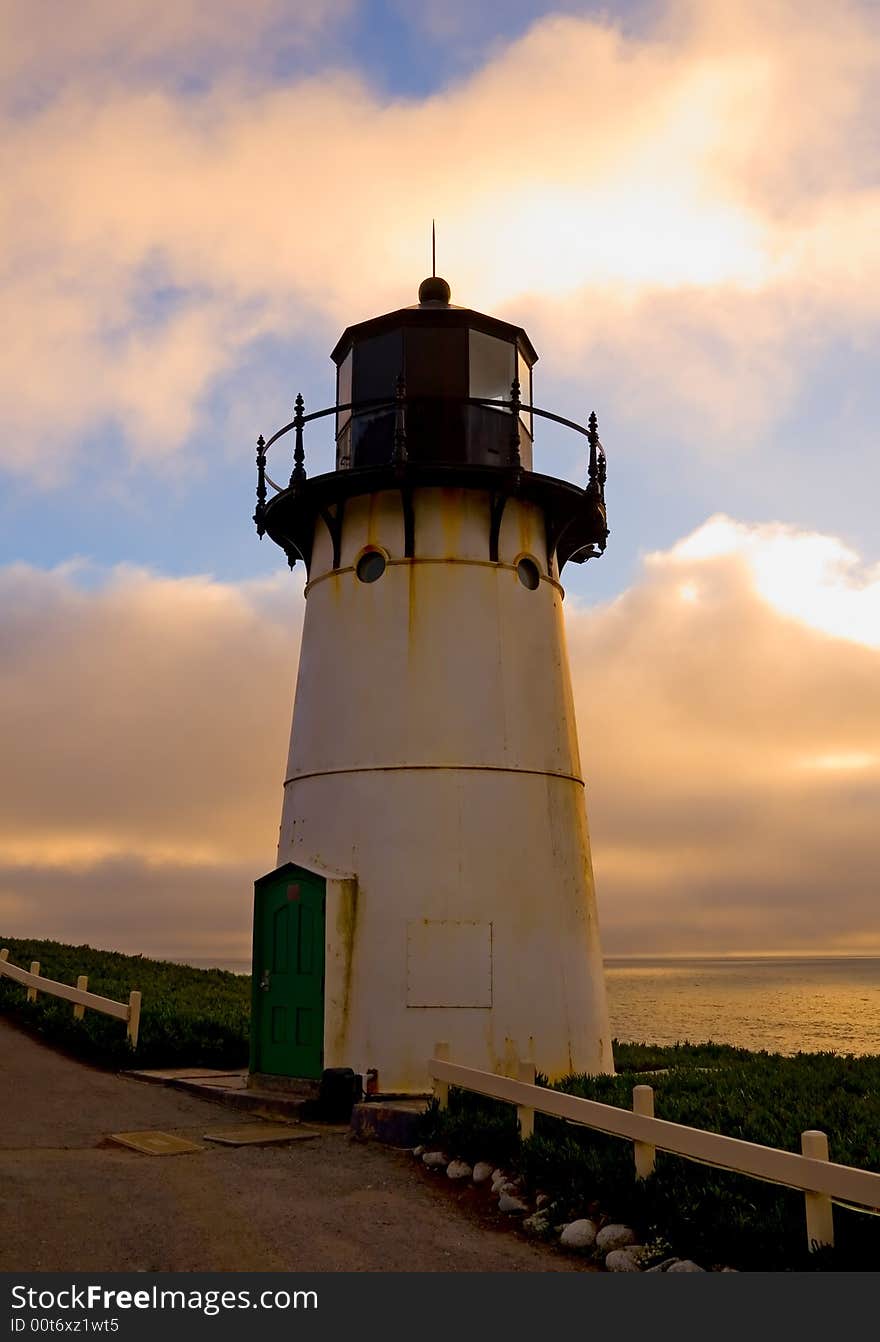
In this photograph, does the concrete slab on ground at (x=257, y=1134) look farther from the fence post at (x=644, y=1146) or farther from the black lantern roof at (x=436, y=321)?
the black lantern roof at (x=436, y=321)

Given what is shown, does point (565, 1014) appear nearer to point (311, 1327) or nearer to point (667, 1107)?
point (667, 1107)

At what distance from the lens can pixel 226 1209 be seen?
31.2 ft

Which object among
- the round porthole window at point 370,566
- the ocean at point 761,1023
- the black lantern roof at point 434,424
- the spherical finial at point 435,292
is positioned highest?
the spherical finial at point 435,292

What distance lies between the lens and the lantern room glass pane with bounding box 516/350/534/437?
677 inches

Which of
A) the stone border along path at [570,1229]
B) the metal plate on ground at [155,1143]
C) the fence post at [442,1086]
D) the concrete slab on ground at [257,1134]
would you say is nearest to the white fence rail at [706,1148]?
the fence post at [442,1086]

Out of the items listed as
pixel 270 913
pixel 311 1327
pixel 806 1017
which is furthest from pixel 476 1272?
pixel 806 1017

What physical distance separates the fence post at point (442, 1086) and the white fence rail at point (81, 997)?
6.48 m

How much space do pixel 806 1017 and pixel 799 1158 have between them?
224ft

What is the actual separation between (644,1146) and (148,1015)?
11856 millimetres

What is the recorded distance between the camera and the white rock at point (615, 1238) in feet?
28.4

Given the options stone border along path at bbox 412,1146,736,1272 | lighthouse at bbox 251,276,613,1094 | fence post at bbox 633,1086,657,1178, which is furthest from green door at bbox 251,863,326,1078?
fence post at bbox 633,1086,657,1178

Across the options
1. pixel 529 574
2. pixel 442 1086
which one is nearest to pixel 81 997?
pixel 442 1086

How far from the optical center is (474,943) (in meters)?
14.9

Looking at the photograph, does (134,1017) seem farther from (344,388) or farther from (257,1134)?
(344,388)
